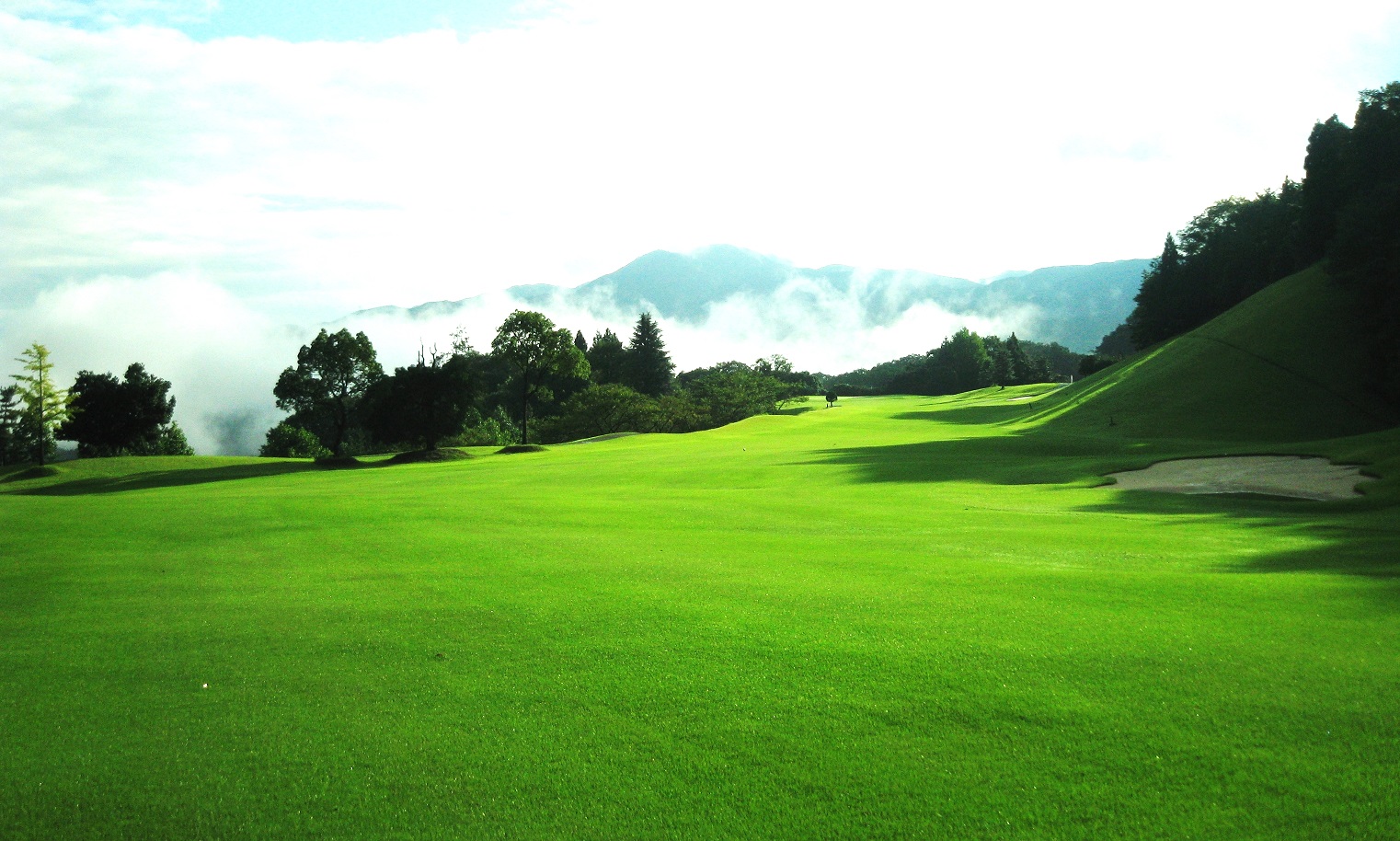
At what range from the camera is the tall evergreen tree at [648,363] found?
113m

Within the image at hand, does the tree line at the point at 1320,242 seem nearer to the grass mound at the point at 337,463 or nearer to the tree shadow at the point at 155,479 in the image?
the grass mound at the point at 337,463

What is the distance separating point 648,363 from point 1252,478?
92.7 m

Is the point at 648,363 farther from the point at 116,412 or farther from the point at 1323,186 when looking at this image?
the point at 1323,186

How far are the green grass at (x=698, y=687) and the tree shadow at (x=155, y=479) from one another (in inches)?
1201

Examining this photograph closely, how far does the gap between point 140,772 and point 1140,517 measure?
58.0 ft

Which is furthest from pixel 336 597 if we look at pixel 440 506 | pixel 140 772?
pixel 440 506

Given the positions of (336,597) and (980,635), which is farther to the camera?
(336,597)

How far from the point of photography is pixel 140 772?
16.9ft

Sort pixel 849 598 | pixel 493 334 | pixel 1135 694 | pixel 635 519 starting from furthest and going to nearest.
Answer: pixel 493 334 → pixel 635 519 → pixel 849 598 → pixel 1135 694

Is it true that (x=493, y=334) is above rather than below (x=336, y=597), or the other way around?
above

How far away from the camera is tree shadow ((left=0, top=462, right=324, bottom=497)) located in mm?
38844

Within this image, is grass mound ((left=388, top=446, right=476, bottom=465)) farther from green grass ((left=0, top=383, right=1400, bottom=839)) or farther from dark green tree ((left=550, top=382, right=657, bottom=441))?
green grass ((left=0, top=383, right=1400, bottom=839))

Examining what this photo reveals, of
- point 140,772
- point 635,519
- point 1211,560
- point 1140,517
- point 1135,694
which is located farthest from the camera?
point 1140,517

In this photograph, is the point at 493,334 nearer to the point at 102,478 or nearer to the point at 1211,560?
the point at 102,478
